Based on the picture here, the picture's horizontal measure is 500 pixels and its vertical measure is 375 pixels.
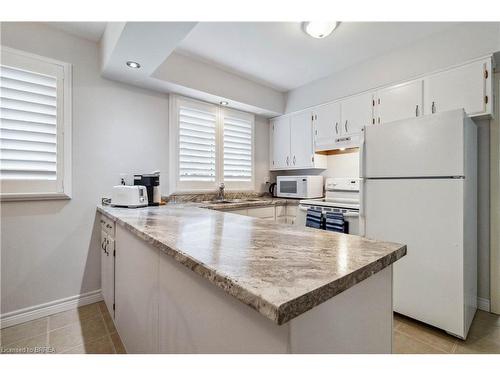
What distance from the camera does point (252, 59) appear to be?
8.68 feet

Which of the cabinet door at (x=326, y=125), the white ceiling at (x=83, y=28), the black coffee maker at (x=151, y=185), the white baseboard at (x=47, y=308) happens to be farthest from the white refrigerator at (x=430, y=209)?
the white baseboard at (x=47, y=308)

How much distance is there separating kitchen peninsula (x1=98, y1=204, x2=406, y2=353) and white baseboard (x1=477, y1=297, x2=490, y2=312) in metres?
2.14

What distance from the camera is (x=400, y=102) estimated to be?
2.43m

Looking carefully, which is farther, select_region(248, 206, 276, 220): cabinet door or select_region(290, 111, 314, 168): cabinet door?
select_region(290, 111, 314, 168): cabinet door

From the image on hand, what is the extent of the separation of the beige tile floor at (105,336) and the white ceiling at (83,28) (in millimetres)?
2499

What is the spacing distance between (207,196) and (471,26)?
Answer: 10.1 feet

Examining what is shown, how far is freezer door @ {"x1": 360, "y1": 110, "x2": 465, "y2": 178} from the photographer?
1684mm

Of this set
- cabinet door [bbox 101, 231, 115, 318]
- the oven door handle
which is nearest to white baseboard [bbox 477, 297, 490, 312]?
the oven door handle

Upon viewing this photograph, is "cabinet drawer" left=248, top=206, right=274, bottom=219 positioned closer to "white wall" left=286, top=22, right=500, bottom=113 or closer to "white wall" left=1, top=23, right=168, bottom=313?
"white wall" left=1, top=23, right=168, bottom=313

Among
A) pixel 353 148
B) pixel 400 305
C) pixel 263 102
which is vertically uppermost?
pixel 263 102

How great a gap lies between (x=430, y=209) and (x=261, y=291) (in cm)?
187

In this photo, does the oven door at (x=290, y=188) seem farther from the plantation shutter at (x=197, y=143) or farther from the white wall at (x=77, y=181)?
the white wall at (x=77, y=181)
